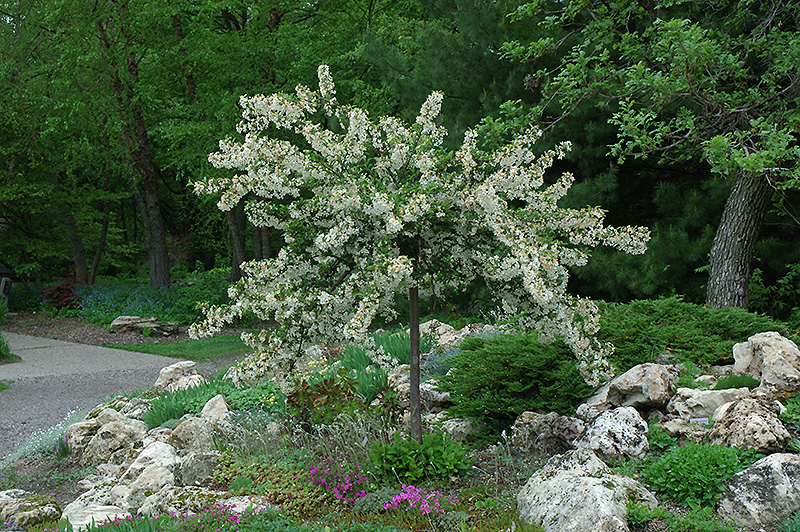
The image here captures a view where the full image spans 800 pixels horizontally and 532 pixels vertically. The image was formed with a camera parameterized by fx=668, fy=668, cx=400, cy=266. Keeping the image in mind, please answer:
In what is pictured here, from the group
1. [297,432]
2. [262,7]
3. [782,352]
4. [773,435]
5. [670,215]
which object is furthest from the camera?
[262,7]

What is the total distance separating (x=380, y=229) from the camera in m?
4.11

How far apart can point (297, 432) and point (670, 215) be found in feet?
22.2

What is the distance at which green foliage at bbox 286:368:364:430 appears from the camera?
5.32m

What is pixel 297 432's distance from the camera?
18.1 ft

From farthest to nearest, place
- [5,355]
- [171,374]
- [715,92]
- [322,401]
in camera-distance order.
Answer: [5,355] < [171,374] < [715,92] < [322,401]

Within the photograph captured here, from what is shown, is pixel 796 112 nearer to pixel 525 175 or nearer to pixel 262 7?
pixel 525 175

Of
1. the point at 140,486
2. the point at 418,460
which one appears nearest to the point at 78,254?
the point at 140,486

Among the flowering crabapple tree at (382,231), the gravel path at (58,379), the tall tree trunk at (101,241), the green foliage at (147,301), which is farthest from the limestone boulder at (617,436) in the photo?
the tall tree trunk at (101,241)

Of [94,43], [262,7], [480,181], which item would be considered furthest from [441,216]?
[94,43]

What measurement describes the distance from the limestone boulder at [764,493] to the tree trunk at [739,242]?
463cm

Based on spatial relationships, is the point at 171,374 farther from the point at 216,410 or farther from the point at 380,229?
the point at 380,229

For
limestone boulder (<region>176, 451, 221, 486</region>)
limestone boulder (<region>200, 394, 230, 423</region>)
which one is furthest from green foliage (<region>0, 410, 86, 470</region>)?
limestone boulder (<region>176, 451, 221, 486</region>)

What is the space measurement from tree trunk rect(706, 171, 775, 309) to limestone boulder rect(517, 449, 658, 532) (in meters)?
4.89

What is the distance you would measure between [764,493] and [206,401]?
16.6 feet
